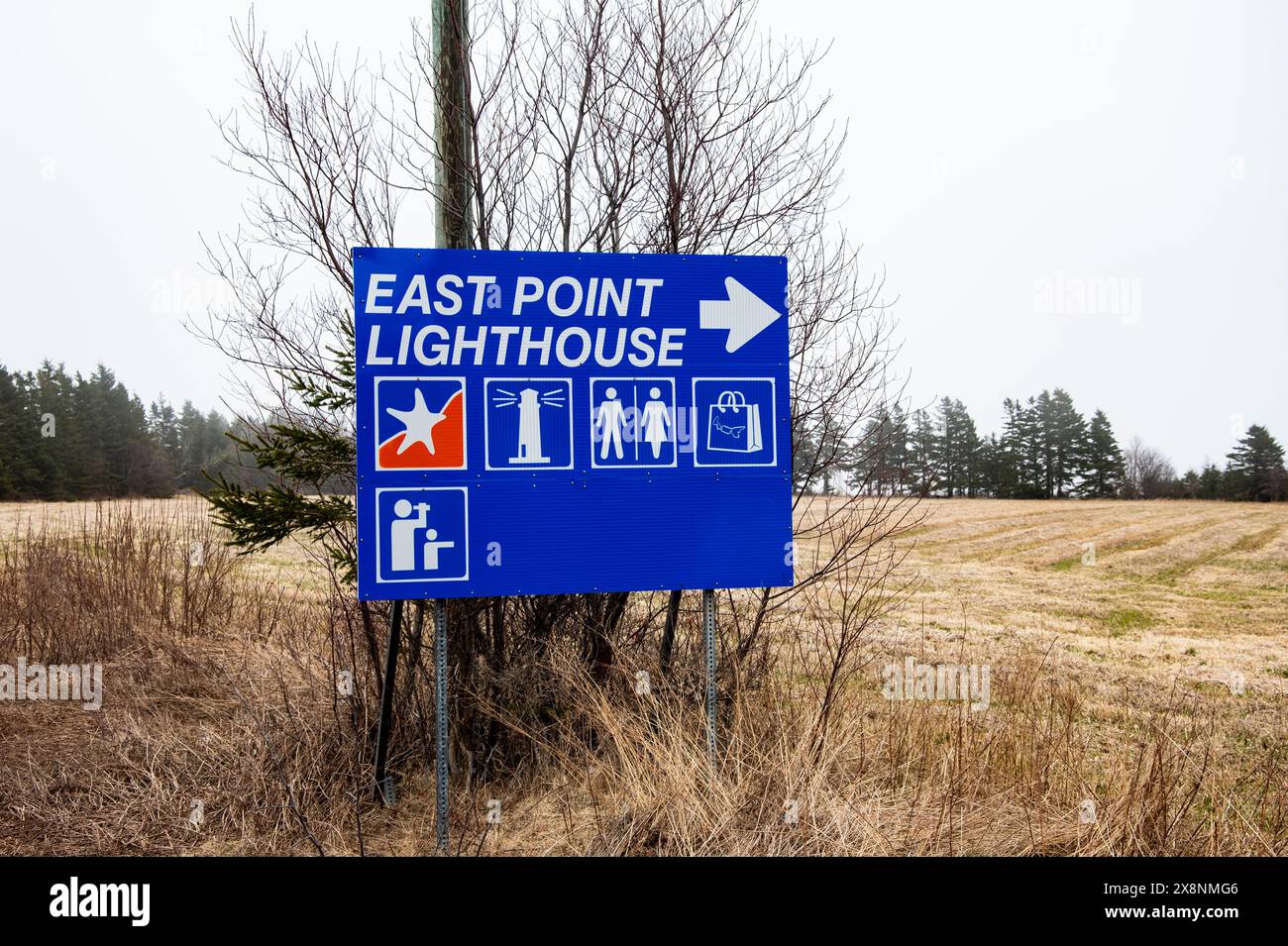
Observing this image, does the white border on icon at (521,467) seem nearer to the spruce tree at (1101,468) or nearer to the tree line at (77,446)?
the tree line at (77,446)

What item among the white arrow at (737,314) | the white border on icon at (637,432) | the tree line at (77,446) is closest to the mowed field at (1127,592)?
the white arrow at (737,314)

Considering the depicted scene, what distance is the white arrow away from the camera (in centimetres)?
414

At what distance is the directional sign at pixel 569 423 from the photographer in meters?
3.81

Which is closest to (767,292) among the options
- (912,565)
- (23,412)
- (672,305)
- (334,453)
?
(672,305)

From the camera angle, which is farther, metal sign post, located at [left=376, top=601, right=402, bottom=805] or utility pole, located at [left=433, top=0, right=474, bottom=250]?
utility pole, located at [left=433, top=0, right=474, bottom=250]

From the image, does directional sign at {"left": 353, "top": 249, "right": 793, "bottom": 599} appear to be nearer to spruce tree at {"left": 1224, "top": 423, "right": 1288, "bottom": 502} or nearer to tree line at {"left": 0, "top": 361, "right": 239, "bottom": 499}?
tree line at {"left": 0, "top": 361, "right": 239, "bottom": 499}
